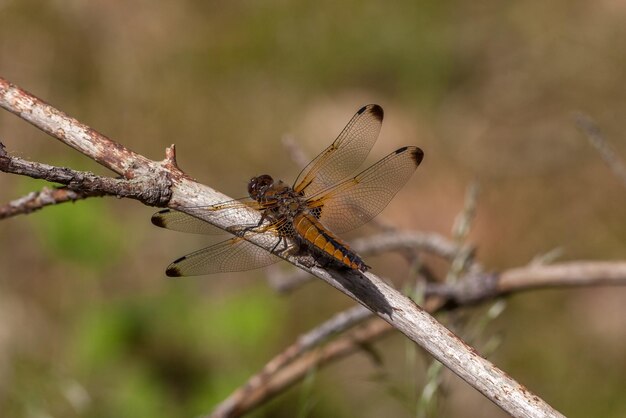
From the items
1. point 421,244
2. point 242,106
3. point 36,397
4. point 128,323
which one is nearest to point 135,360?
point 128,323

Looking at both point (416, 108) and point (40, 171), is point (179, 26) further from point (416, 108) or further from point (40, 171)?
point (40, 171)

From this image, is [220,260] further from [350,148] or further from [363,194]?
[350,148]

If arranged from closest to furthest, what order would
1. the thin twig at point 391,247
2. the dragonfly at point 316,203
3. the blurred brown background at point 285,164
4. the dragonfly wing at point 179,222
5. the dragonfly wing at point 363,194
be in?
1. the dragonfly at point 316,203
2. the dragonfly wing at point 179,222
3. the dragonfly wing at point 363,194
4. the thin twig at point 391,247
5. the blurred brown background at point 285,164

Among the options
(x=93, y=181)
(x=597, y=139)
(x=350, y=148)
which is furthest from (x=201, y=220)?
(x=597, y=139)

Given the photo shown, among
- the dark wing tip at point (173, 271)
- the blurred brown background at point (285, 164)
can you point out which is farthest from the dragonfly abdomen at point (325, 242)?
the blurred brown background at point (285, 164)

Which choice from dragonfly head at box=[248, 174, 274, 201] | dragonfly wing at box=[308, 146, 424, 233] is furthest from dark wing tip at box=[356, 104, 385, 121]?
dragonfly head at box=[248, 174, 274, 201]

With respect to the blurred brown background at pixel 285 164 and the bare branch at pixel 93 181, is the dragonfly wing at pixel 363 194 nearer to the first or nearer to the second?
the bare branch at pixel 93 181
